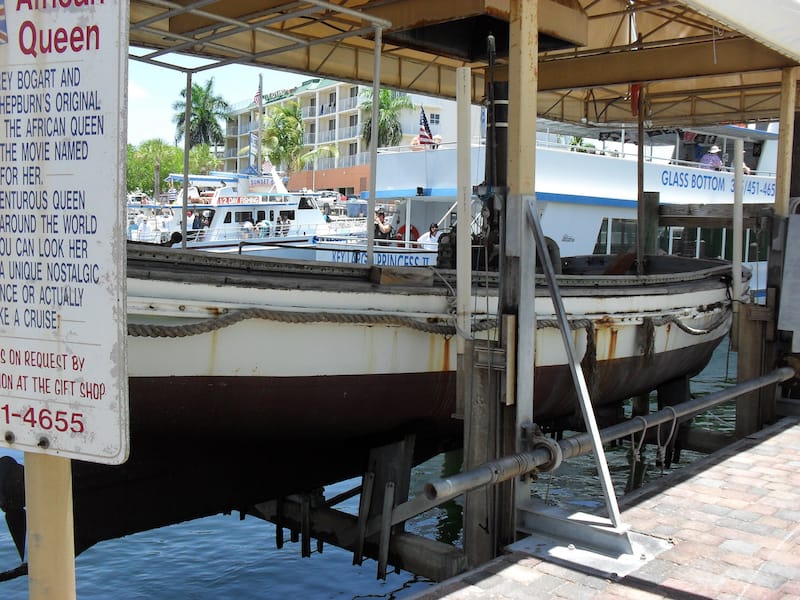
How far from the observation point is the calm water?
7.04 metres

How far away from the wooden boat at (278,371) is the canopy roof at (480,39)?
2.03 meters

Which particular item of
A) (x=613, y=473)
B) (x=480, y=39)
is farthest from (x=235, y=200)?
(x=480, y=39)

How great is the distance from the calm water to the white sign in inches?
205

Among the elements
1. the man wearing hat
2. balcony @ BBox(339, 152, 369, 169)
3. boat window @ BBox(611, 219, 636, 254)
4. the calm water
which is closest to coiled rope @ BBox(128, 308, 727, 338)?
Answer: the calm water

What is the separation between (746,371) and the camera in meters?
8.34

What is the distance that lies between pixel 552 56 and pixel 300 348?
240 inches

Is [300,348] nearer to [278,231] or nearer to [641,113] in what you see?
[641,113]

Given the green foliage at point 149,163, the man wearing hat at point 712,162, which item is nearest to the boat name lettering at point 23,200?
the man wearing hat at point 712,162

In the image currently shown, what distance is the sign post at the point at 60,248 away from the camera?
2.07m

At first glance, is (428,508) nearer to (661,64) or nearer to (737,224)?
(737,224)

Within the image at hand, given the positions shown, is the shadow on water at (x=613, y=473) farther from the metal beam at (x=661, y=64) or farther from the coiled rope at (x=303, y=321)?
the coiled rope at (x=303, y=321)

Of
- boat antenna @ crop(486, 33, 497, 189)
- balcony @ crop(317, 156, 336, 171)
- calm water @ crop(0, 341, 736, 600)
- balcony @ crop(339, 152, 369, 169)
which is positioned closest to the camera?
boat antenna @ crop(486, 33, 497, 189)

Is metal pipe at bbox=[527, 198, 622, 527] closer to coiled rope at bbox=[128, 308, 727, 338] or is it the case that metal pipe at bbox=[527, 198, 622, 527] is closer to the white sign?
coiled rope at bbox=[128, 308, 727, 338]

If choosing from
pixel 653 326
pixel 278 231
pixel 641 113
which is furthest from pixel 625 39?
pixel 278 231
